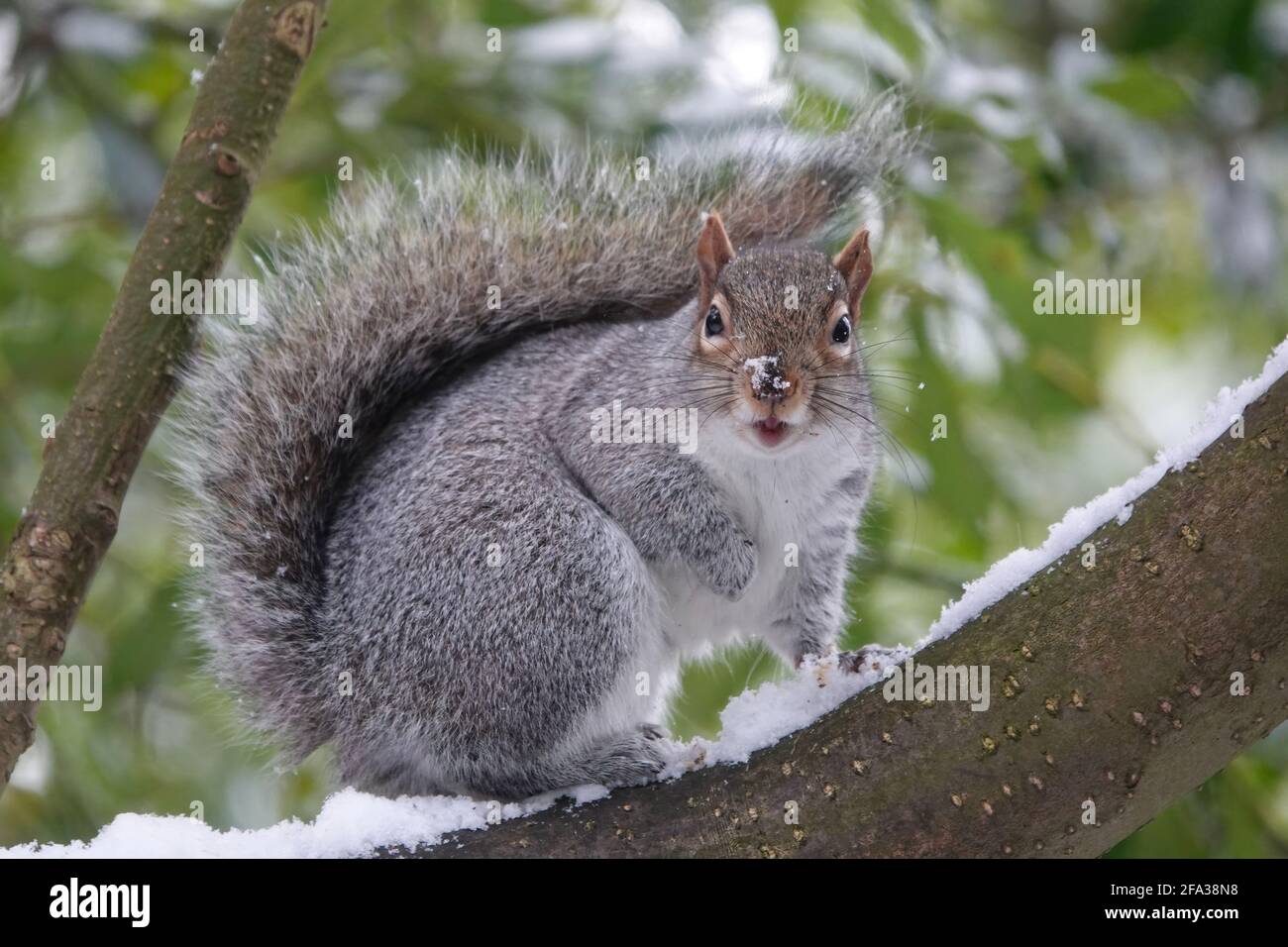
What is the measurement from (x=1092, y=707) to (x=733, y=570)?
0.75 m

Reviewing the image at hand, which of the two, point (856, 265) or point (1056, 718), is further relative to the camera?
point (856, 265)

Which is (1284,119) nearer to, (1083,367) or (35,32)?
(1083,367)

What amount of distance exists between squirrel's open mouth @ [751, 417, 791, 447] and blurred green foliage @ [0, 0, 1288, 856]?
61 cm

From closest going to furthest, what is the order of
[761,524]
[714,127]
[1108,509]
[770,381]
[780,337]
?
[1108,509] → [770,381] → [780,337] → [761,524] → [714,127]

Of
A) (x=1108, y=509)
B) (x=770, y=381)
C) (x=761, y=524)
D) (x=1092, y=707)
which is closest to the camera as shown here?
(x=1092, y=707)

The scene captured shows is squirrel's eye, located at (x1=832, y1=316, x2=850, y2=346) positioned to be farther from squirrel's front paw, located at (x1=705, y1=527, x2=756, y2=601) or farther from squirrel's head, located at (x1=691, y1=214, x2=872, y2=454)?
squirrel's front paw, located at (x1=705, y1=527, x2=756, y2=601)

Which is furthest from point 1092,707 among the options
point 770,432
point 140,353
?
point 140,353

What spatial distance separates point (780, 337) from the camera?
208 cm

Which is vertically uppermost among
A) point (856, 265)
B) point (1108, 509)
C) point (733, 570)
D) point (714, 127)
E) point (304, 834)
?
point (714, 127)

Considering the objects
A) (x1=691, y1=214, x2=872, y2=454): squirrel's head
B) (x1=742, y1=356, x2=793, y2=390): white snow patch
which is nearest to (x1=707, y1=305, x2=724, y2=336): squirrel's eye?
(x1=691, y1=214, x2=872, y2=454): squirrel's head

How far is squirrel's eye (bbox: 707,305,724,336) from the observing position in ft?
7.01

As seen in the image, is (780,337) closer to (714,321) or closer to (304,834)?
(714,321)

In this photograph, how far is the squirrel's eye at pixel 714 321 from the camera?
2.14 meters

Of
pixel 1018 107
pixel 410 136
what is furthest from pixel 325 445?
pixel 1018 107
